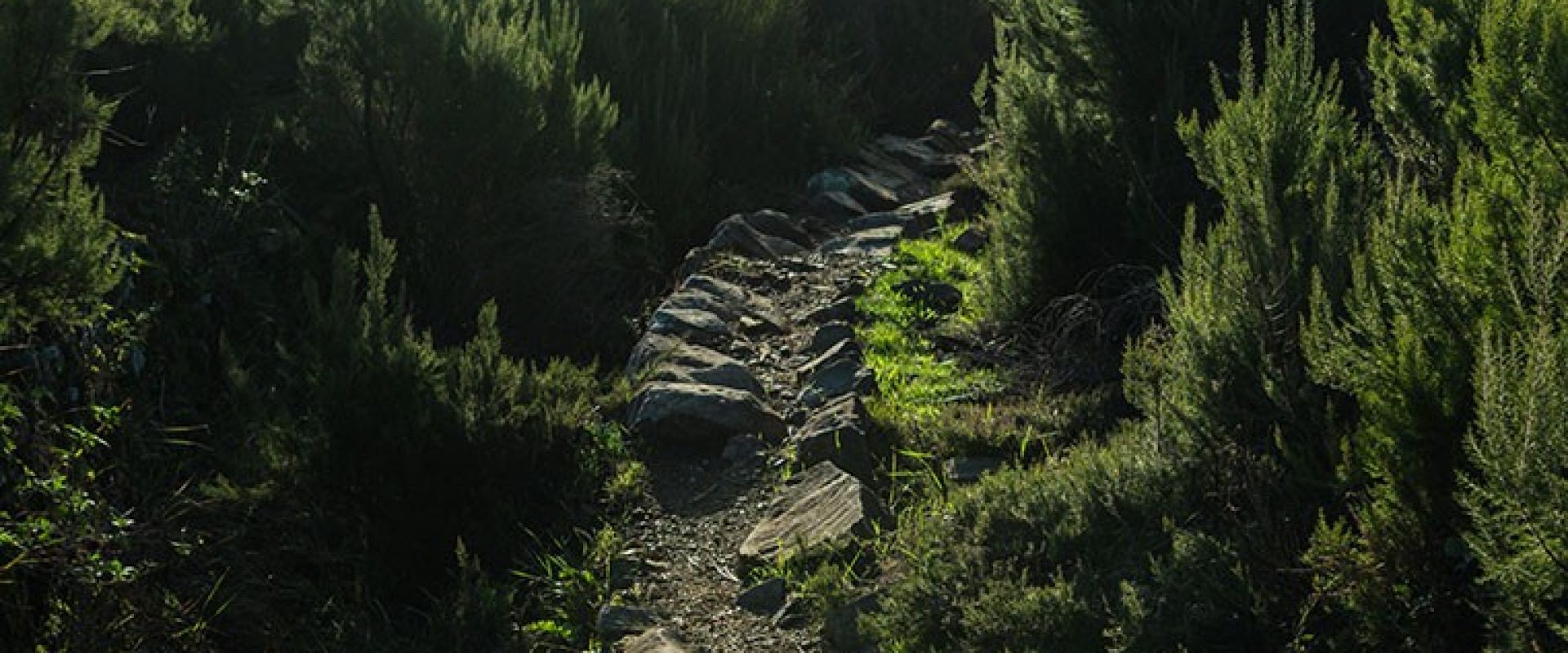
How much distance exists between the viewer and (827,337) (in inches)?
300

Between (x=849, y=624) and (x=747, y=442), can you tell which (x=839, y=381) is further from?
(x=849, y=624)

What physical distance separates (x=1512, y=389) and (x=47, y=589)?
383 cm

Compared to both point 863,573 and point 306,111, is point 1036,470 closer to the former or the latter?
point 863,573

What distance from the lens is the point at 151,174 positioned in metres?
6.94

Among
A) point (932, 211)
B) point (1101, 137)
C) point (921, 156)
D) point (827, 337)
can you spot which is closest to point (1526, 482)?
point (1101, 137)

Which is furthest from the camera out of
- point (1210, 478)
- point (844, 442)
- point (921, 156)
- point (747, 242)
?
point (921, 156)

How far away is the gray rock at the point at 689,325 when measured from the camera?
7.53 m

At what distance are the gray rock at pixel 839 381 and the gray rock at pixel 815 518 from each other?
0.79 metres

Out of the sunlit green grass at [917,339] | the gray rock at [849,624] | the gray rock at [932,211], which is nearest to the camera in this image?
A: the gray rock at [849,624]

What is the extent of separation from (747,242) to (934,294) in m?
1.31

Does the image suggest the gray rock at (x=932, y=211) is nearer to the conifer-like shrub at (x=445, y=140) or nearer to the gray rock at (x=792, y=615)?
the conifer-like shrub at (x=445, y=140)

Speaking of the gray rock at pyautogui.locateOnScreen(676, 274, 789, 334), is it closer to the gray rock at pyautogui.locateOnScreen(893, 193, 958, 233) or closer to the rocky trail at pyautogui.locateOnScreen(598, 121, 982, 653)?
the rocky trail at pyautogui.locateOnScreen(598, 121, 982, 653)

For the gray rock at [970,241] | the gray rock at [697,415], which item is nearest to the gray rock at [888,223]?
the gray rock at [970,241]

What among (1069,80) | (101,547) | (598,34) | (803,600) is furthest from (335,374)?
(598,34)
